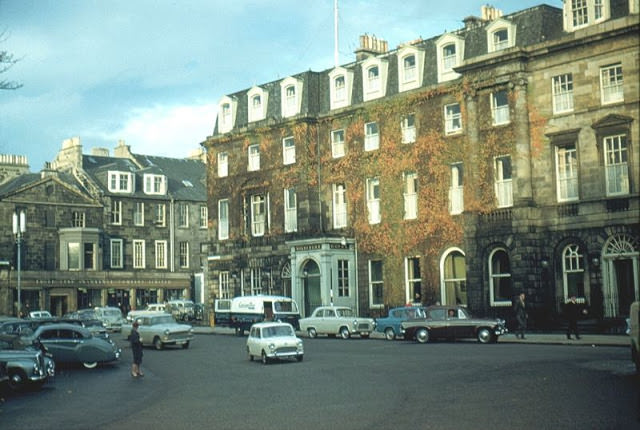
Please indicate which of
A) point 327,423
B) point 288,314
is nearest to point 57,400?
point 327,423

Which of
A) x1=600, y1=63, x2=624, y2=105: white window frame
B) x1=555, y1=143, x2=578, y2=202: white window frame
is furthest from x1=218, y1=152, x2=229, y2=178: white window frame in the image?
x1=600, y1=63, x2=624, y2=105: white window frame

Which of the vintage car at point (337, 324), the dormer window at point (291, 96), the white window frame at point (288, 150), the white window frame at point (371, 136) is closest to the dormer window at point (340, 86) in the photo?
the dormer window at point (291, 96)

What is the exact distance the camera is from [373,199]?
51.1m

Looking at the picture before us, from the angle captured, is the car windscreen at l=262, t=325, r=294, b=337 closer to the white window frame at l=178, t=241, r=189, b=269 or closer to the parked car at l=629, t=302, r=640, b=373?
the parked car at l=629, t=302, r=640, b=373

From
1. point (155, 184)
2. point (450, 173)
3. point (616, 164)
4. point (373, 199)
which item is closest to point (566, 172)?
point (616, 164)

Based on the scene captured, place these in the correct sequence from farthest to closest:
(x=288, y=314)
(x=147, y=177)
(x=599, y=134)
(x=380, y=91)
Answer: (x=147, y=177), (x=380, y=91), (x=288, y=314), (x=599, y=134)

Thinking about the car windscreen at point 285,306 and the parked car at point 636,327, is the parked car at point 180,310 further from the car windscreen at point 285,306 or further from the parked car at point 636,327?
the parked car at point 636,327

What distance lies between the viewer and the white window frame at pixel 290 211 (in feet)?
182

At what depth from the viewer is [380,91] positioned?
168 feet

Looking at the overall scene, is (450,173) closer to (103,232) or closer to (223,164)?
(223,164)

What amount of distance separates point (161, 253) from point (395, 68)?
39127mm

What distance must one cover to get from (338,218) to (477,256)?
1236 centimetres

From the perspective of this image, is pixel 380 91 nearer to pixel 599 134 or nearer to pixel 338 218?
pixel 338 218

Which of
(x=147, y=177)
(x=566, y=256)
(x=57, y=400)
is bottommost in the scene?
(x=57, y=400)
